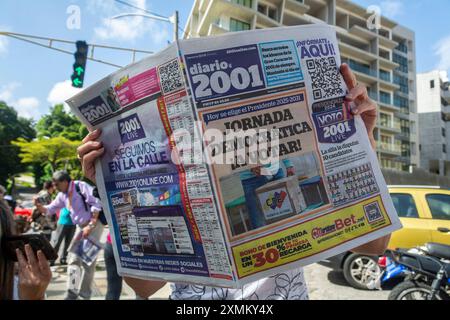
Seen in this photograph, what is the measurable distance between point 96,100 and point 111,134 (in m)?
0.12

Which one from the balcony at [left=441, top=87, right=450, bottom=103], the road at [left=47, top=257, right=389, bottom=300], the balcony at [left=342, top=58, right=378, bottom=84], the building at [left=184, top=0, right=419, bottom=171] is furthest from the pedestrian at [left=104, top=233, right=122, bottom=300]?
the balcony at [left=441, top=87, right=450, bottom=103]

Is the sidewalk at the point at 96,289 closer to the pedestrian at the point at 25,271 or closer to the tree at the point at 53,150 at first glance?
the pedestrian at the point at 25,271

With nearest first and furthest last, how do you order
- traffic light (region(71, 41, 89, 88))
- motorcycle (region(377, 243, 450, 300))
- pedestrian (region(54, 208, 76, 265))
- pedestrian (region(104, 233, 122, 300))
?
motorcycle (region(377, 243, 450, 300)) → pedestrian (region(104, 233, 122, 300)) → pedestrian (region(54, 208, 76, 265)) → traffic light (region(71, 41, 89, 88))

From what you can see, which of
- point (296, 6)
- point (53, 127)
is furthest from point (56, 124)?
point (296, 6)

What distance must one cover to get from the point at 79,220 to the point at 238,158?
12.5ft

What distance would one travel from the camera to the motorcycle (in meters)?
3.13

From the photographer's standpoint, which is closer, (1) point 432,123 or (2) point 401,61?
(2) point 401,61

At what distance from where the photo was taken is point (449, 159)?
44938mm

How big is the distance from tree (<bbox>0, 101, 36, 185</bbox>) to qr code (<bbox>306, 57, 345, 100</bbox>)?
4089 centimetres

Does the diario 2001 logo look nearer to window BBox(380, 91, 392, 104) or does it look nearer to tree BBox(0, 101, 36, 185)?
window BBox(380, 91, 392, 104)

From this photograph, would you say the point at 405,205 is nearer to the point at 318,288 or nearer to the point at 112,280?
the point at 318,288

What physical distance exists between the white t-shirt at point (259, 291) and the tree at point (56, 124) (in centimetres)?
3852

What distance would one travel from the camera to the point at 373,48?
3725cm

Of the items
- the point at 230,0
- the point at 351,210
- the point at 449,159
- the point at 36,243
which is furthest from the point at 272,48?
the point at 449,159
